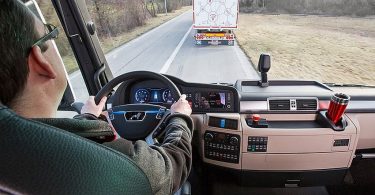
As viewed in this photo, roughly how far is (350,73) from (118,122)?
2.42m

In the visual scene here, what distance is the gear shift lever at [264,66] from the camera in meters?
2.87

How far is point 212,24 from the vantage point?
7.00 meters

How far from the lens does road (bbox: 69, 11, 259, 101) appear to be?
377cm

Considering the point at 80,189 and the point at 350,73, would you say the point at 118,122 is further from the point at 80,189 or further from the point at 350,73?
the point at 350,73

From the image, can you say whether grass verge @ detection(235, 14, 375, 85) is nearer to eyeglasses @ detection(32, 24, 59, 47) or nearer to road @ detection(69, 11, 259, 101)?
road @ detection(69, 11, 259, 101)

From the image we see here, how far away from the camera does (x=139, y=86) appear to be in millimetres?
2736

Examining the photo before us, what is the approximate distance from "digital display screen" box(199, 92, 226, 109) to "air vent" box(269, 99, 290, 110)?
431mm

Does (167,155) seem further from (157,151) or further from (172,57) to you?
(172,57)

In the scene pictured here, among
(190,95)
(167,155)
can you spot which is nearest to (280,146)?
(190,95)

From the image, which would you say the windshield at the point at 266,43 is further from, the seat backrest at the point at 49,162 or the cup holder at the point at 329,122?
the seat backrest at the point at 49,162

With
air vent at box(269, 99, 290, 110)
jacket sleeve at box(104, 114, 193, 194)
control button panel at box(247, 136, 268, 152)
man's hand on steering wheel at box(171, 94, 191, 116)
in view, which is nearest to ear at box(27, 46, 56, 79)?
jacket sleeve at box(104, 114, 193, 194)

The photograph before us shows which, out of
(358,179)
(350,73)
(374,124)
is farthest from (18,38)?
(358,179)

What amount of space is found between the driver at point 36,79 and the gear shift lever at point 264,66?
1.72 m

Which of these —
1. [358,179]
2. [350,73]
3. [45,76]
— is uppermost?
[45,76]
